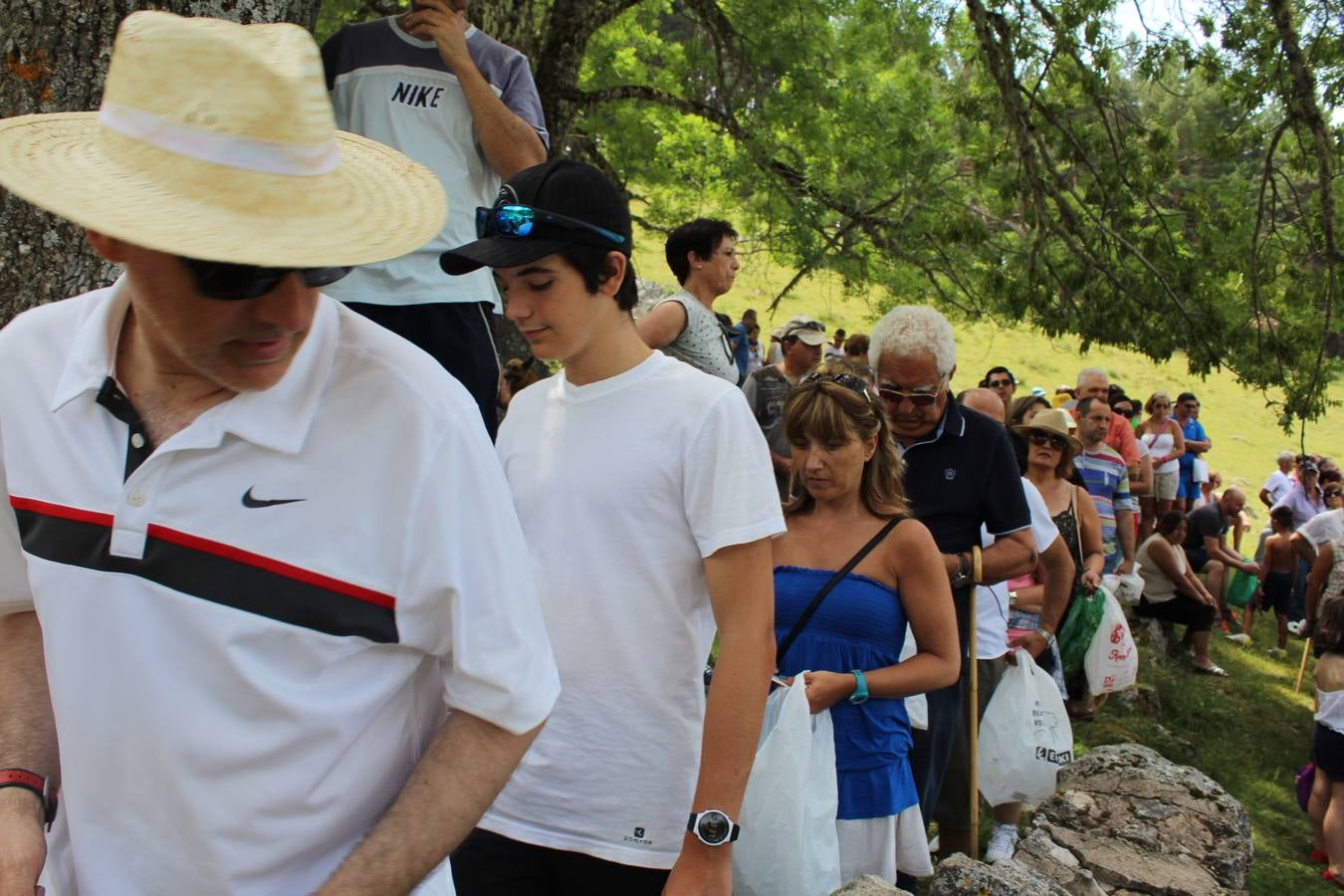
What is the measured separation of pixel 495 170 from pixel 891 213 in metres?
8.23

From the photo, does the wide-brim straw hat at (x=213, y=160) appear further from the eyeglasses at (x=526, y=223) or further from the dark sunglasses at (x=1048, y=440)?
the dark sunglasses at (x=1048, y=440)

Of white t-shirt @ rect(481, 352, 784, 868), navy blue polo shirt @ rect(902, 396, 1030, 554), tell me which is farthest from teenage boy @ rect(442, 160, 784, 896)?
navy blue polo shirt @ rect(902, 396, 1030, 554)

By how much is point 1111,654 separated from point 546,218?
5.55 metres

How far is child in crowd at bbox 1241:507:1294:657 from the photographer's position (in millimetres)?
14570

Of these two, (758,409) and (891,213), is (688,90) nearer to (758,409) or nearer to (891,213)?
(891,213)

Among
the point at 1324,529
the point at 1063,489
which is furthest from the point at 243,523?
the point at 1324,529

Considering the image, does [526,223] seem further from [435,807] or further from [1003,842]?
[1003,842]

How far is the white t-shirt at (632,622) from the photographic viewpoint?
2660 mm

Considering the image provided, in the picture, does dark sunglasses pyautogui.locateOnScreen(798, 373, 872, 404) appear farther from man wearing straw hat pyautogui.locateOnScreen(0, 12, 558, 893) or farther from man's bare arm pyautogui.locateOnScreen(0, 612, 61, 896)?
man's bare arm pyautogui.locateOnScreen(0, 612, 61, 896)

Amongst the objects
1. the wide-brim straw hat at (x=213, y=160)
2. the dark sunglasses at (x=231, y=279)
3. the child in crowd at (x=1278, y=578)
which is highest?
the wide-brim straw hat at (x=213, y=160)

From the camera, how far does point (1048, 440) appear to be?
24.7ft

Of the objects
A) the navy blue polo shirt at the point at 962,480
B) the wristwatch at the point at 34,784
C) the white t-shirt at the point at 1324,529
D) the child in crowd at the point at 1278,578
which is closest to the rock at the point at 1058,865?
the navy blue polo shirt at the point at 962,480

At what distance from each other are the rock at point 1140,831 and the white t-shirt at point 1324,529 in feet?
30.7

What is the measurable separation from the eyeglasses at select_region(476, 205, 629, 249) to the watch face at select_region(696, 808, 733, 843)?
4.23ft
